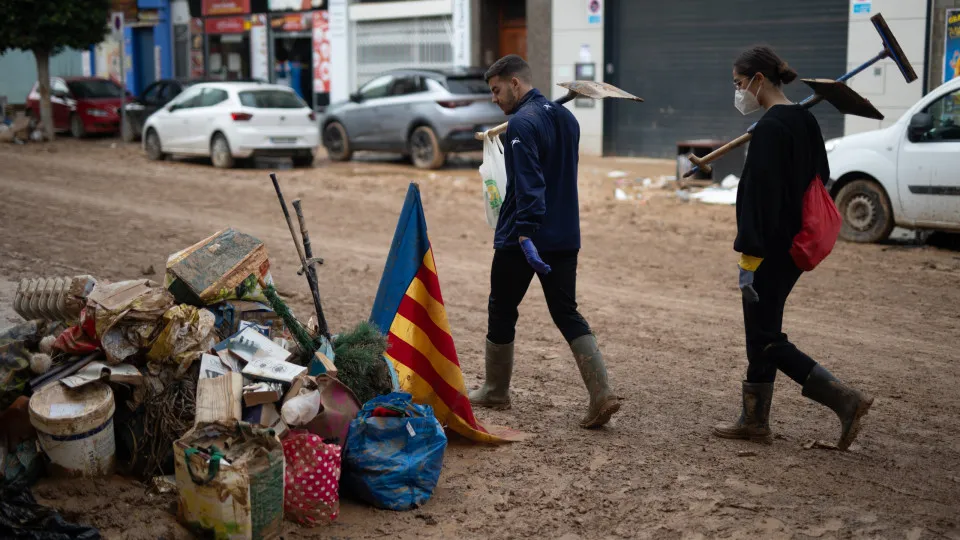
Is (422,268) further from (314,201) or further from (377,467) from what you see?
(314,201)

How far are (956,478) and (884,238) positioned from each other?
7177 millimetres

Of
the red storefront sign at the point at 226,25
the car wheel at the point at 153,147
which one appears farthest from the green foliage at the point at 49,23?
the red storefront sign at the point at 226,25

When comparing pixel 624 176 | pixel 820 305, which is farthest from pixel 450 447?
pixel 624 176

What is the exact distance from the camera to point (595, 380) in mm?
5500

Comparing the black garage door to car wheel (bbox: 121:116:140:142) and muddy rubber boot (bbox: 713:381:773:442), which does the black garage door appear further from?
muddy rubber boot (bbox: 713:381:773:442)

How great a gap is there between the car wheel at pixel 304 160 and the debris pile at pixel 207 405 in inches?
580

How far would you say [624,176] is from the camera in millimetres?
18375

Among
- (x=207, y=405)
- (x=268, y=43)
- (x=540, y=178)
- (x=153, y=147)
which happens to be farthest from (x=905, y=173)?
(x=268, y=43)

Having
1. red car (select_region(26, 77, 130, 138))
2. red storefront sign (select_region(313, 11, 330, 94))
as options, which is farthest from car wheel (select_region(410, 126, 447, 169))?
red car (select_region(26, 77, 130, 138))

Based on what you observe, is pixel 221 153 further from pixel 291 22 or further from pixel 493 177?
pixel 493 177

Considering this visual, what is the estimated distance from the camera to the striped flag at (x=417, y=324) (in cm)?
550

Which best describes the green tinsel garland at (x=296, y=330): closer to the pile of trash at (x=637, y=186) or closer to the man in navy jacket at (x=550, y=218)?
the man in navy jacket at (x=550, y=218)

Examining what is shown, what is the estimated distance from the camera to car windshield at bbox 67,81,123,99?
26.9 meters

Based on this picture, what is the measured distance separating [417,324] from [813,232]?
84.3 inches
